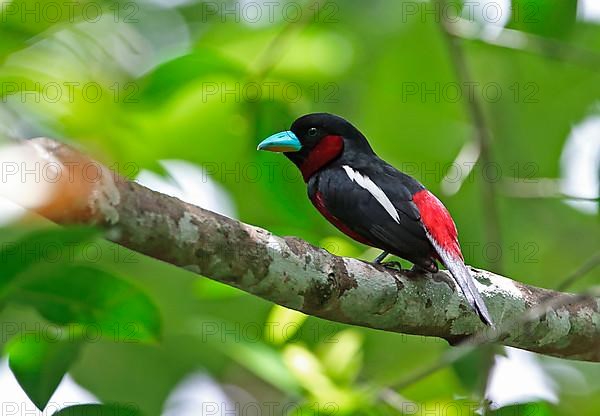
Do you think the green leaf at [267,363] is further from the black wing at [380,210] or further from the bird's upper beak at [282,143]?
the bird's upper beak at [282,143]

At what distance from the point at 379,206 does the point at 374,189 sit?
0.37 feet

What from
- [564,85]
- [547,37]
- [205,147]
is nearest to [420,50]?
[564,85]

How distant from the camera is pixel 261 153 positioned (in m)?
3.66

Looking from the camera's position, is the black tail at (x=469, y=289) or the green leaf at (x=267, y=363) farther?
the green leaf at (x=267, y=363)

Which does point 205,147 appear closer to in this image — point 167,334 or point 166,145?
point 166,145

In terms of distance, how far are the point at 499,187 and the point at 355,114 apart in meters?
2.02

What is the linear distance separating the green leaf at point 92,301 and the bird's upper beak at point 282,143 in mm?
1432

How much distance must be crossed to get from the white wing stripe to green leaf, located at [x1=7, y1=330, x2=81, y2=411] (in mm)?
1380

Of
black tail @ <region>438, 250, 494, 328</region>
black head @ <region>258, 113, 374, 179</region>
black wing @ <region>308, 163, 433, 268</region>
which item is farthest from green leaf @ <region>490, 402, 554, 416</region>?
black head @ <region>258, 113, 374, 179</region>

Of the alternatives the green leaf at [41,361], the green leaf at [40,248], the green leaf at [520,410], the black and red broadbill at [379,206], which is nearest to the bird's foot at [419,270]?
the black and red broadbill at [379,206]

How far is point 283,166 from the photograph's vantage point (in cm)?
363

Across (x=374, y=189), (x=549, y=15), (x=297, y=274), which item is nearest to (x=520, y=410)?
(x=297, y=274)

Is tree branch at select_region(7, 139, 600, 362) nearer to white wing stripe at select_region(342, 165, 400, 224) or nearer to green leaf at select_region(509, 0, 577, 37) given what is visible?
white wing stripe at select_region(342, 165, 400, 224)

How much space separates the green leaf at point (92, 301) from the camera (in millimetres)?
2053
